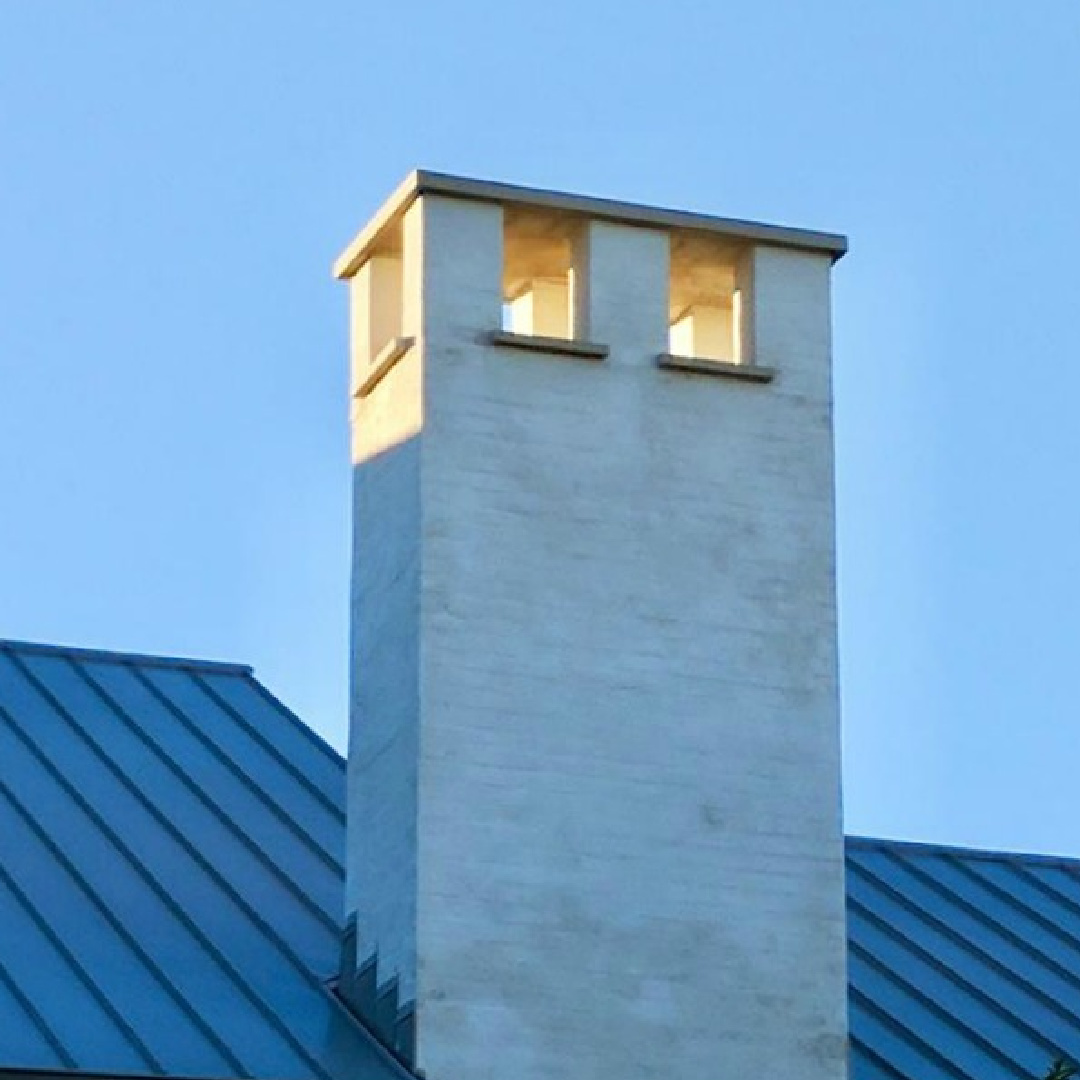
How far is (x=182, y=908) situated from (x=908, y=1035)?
356 centimetres

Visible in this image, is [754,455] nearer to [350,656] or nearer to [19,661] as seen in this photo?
[350,656]

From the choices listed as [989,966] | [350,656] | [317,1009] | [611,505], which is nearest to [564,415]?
[611,505]

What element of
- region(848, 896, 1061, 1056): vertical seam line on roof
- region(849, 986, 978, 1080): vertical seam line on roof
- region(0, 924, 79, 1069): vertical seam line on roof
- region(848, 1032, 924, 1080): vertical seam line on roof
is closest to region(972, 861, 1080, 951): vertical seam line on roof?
region(848, 896, 1061, 1056): vertical seam line on roof

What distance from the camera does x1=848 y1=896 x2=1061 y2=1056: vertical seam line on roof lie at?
1766cm

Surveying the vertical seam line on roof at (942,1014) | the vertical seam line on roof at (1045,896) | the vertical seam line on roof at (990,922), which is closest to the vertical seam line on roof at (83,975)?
the vertical seam line on roof at (942,1014)

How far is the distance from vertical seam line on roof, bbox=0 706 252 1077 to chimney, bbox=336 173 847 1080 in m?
0.75

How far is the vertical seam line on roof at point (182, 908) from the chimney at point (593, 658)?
40 cm

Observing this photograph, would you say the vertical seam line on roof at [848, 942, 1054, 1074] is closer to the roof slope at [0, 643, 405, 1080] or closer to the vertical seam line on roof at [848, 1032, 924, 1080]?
the vertical seam line on roof at [848, 1032, 924, 1080]

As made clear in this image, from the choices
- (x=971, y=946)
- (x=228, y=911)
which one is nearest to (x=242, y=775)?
(x=228, y=911)

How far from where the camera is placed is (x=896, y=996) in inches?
691

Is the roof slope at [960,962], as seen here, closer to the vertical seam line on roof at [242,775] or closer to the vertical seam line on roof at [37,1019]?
the vertical seam line on roof at [242,775]

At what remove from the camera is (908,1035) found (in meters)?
17.1

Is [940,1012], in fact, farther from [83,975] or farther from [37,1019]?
[37,1019]

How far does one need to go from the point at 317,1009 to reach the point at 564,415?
9.29 ft
